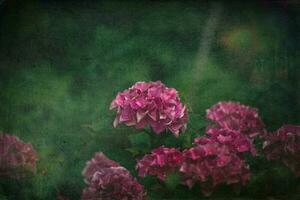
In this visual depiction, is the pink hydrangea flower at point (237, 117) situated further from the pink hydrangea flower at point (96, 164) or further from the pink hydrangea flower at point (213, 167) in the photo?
the pink hydrangea flower at point (96, 164)

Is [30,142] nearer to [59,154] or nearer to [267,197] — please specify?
[59,154]

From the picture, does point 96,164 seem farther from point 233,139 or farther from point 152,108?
point 233,139

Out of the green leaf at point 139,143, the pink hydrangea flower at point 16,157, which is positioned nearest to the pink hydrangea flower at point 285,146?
the green leaf at point 139,143

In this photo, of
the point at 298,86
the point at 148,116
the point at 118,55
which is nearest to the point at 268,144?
the point at 298,86

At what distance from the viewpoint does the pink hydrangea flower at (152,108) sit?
3047 millimetres

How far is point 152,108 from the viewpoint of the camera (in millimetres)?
3041

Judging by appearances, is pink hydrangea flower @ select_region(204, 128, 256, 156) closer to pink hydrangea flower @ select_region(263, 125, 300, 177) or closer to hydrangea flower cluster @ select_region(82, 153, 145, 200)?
pink hydrangea flower @ select_region(263, 125, 300, 177)

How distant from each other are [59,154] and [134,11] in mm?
991

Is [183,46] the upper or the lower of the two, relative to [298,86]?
upper

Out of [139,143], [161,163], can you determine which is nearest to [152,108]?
[139,143]

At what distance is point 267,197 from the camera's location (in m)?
3.02

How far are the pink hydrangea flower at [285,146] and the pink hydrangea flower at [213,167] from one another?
18cm

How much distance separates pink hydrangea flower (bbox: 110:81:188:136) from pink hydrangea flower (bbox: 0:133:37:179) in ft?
1.82

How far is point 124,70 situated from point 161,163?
61 cm
